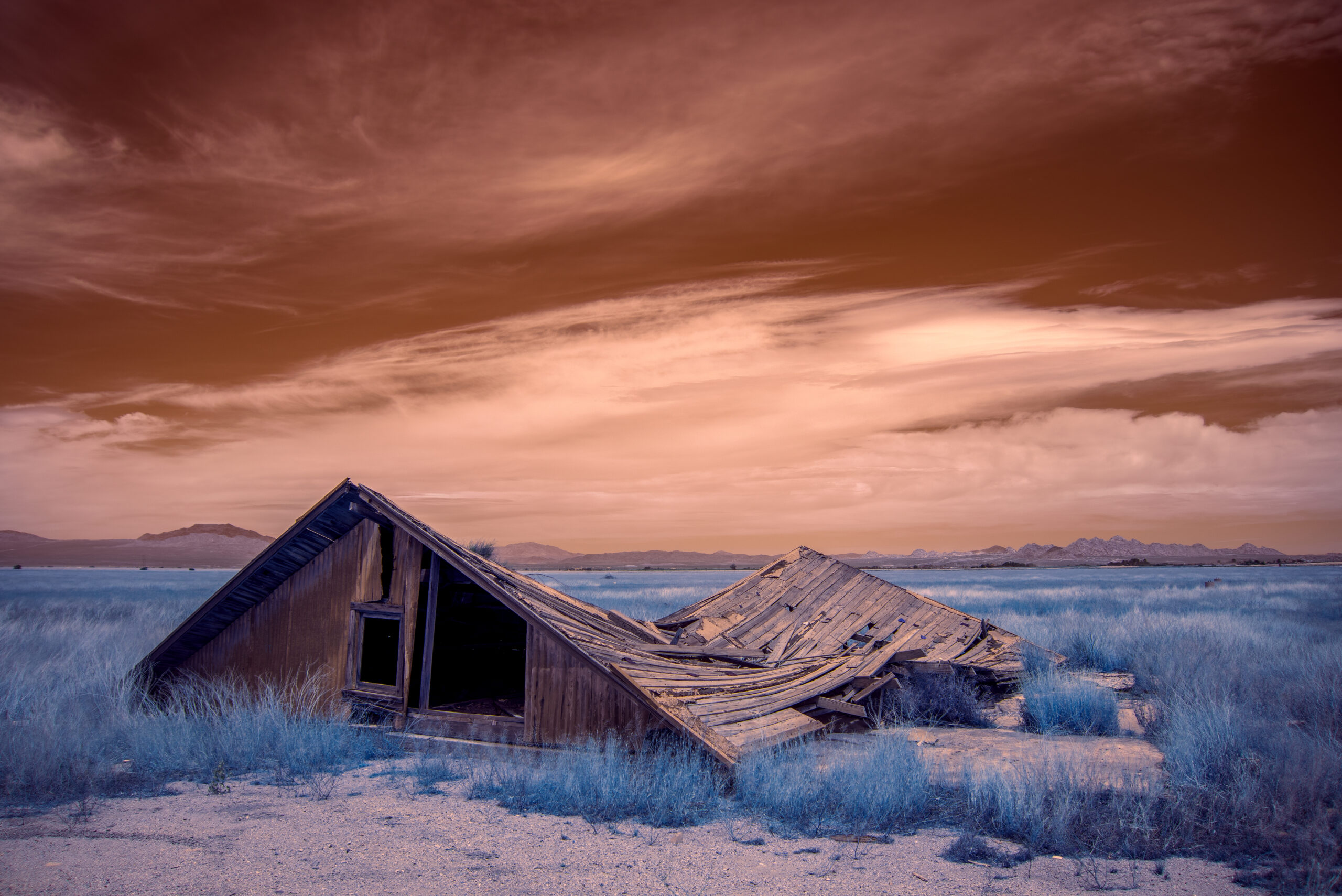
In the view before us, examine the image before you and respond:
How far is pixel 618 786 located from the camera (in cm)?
704

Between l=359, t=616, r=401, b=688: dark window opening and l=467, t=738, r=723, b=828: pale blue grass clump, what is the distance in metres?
4.37

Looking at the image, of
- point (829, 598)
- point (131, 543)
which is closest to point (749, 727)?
point (829, 598)

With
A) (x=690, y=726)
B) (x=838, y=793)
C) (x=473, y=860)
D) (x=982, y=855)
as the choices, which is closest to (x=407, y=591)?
(x=690, y=726)

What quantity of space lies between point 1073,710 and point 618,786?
24.6 feet

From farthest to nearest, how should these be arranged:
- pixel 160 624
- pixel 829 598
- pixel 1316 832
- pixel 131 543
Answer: pixel 131 543
pixel 160 624
pixel 829 598
pixel 1316 832

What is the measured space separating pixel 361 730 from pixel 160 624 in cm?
1742

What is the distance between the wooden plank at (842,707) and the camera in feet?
33.3

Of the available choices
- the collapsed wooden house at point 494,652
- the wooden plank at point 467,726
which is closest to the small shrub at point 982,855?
the collapsed wooden house at point 494,652

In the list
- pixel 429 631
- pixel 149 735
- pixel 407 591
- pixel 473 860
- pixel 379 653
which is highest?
pixel 407 591

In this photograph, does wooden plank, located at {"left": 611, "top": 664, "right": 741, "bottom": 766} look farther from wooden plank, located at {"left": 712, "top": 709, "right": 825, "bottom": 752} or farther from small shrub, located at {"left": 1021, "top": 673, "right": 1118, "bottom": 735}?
small shrub, located at {"left": 1021, "top": 673, "right": 1118, "bottom": 735}

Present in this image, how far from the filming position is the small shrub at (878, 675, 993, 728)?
11.9m

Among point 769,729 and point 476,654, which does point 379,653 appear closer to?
point 476,654

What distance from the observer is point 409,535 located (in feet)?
A: 31.6

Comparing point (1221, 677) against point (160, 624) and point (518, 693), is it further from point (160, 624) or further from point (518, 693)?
point (160, 624)
